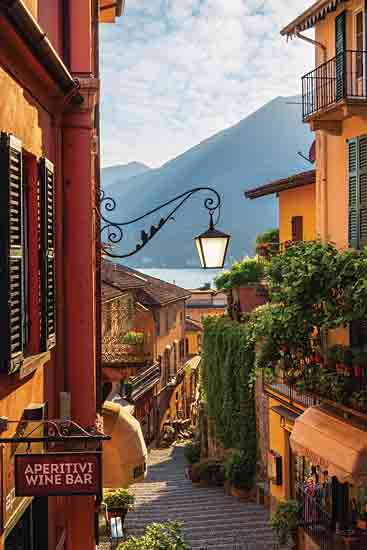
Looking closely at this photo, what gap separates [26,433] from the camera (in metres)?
6.06

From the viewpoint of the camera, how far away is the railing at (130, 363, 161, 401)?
109ft

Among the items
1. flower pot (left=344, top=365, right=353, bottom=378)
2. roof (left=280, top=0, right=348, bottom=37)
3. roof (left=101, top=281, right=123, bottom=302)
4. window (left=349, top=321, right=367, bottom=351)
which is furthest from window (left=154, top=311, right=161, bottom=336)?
flower pot (left=344, top=365, right=353, bottom=378)

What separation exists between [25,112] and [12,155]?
1.00m

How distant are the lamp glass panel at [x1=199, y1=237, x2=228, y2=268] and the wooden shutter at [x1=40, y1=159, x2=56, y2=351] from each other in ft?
7.69

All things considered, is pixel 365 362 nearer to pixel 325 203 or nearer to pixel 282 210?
pixel 325 203

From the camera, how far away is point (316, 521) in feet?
50.4

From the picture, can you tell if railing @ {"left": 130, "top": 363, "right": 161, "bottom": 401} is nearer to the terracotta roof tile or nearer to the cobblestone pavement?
the cobblestone pavement

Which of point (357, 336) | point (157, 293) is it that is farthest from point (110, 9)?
point (157, 293)

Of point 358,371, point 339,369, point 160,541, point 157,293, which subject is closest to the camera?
point 160,541

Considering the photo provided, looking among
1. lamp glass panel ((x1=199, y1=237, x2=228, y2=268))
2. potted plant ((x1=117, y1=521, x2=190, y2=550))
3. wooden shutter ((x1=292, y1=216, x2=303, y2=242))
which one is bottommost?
potted plant ((x1=117, y1=521, x2=190, y2=550))

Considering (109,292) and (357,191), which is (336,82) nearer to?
(357,191)

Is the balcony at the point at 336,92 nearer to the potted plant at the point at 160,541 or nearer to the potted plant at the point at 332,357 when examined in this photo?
the potted plant at the point at 332,357

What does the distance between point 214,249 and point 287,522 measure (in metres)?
9.25

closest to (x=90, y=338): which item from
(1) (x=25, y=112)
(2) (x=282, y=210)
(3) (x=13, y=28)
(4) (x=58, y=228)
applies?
(4) (x=58, y=228)
